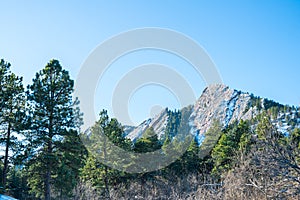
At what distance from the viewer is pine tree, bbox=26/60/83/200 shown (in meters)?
14.2

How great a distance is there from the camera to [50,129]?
48.5 ft

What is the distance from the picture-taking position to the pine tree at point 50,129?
14.2 m

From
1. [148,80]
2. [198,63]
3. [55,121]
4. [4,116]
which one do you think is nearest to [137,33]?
[148,80]

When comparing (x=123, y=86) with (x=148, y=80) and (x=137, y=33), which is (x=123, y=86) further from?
(x=137, y=33)

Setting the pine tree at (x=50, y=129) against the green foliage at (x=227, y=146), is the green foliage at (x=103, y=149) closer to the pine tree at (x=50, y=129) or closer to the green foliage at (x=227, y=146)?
the pine tree at (x=50, y=129)

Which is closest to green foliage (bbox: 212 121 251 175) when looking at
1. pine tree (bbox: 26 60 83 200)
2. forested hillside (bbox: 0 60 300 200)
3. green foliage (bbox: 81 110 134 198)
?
forested hillside (bbox: 0 60 300 200)

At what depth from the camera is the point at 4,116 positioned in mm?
13961

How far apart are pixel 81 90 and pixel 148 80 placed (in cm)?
325

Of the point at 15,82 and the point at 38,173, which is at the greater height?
the point at 15,82

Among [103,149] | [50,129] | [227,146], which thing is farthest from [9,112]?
[227,146]

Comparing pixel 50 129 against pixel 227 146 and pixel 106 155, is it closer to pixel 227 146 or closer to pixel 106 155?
pixel 106 155

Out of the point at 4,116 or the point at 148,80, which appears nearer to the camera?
the point at 4,116

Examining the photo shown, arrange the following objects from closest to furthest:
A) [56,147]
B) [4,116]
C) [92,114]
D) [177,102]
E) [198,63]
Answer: [198,63], [4,116], [56,147], [177,102], [92,114]

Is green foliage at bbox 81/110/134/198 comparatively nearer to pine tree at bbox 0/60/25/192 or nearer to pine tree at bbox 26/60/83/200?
pine tree at bbox 26/60/83/200
